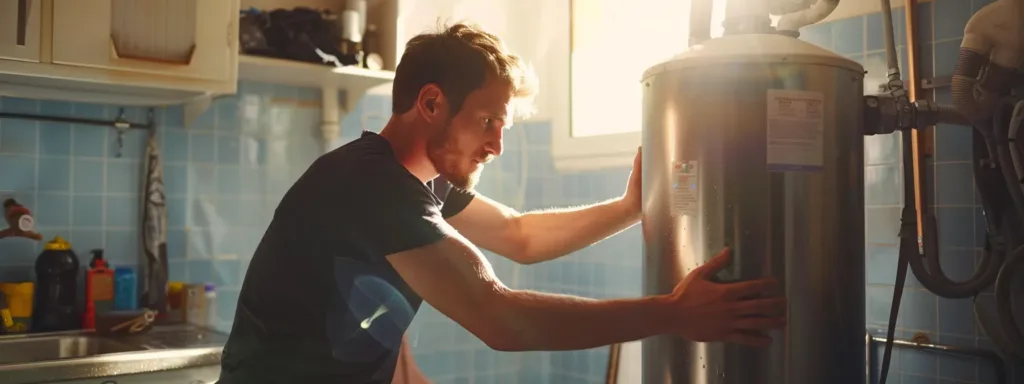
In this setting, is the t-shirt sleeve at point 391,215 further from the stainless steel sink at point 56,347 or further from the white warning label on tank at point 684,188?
the stainless steel sink at point 56,347

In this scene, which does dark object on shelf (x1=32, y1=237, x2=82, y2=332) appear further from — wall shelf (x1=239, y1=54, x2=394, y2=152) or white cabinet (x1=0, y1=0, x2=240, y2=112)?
wall shelf (x1=239, y1=54, x2=394, y2=152)

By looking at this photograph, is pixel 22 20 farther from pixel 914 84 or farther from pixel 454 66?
pixel 914 84

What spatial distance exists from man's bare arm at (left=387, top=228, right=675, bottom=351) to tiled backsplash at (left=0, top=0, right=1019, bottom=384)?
81cm

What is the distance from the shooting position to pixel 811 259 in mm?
1271

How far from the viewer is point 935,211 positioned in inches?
68.4

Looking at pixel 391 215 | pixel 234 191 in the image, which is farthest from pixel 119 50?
pixel 391 215

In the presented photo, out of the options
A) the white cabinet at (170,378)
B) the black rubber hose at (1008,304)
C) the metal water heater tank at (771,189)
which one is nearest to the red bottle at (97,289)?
the white cabinet at (170,378)

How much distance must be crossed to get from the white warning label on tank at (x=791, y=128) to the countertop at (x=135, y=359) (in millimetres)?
1473

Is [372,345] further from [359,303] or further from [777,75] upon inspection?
[777,75]

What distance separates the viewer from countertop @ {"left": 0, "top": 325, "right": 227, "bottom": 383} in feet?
6.07

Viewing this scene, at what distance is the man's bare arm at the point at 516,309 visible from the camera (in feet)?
4.15

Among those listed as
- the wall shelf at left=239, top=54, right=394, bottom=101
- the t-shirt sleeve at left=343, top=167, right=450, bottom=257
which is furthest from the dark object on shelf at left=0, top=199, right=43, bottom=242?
the t-shirt sleeve at left=343, top=167, right=450, bottom=257

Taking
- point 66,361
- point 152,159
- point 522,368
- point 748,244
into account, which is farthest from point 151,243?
point 748,244

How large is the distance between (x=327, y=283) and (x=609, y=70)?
159 cm
